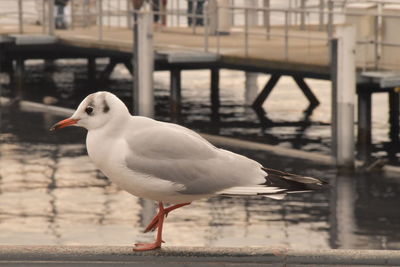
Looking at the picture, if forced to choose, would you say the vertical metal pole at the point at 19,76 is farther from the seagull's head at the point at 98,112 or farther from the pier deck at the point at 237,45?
the seagull's head at the point at 98,112

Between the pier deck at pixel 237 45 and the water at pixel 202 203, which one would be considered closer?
the water at pixel 202 203

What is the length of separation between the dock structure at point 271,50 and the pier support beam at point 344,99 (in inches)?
0.8

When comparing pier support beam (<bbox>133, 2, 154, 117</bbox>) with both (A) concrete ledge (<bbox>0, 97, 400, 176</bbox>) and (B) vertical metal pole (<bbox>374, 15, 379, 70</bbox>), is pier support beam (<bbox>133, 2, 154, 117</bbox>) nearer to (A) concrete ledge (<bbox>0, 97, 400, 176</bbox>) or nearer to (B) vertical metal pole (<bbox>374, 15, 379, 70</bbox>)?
(A) concrete ledge (<bbox>0, 97, 400, 176</bbox>)

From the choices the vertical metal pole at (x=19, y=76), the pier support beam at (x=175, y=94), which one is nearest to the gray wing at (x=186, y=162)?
the pier support beam at (x=175, y=94)

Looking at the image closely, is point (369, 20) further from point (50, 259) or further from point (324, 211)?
point (50, 259)

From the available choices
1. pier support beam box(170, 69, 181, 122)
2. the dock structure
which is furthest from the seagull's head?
pier support beam box(170, 69, 181, 122)

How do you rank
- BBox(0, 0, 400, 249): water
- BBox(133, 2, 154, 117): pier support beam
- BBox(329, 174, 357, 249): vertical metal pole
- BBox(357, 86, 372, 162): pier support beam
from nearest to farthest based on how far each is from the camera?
BBox(329, 174, 357, 249): vertical metal pole → BBox(0, 0, 400, 249): water → BBox(357, 86, 372, 162): pier support beam → BBox(133, 2, 154, 117): pier support beam

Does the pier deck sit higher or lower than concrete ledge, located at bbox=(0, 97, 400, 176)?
higher

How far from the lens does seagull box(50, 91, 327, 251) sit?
8781mm

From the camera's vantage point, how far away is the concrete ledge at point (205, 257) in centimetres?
845

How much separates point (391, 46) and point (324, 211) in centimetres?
774

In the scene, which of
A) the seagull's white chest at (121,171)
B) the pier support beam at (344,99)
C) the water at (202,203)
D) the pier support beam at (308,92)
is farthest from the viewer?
the pier support beam at (308,92)

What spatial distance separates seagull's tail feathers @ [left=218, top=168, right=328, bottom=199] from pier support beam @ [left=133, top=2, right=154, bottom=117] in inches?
942

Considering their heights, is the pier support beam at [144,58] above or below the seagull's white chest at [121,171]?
below
